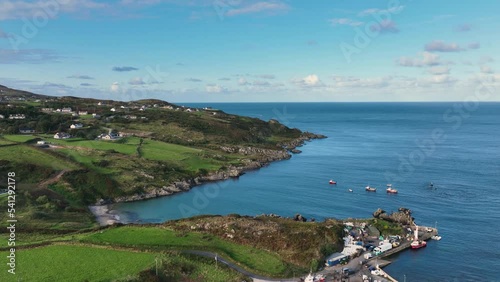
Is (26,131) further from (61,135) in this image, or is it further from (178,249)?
(178,249)

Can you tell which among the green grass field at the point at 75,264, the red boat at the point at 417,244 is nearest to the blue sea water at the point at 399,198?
the red boat at the point at 417,244

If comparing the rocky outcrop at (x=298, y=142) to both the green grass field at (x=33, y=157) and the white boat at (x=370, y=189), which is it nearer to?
the white boat at (x=370, y=189)

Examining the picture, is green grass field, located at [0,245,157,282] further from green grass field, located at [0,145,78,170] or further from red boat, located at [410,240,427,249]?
green grass field, located at [0,145,78,170]

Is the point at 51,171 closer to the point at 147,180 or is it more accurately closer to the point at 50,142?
the point at 147,180

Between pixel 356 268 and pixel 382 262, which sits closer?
pixel 356 268

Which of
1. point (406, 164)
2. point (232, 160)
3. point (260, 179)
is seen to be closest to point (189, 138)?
point (232, 160)

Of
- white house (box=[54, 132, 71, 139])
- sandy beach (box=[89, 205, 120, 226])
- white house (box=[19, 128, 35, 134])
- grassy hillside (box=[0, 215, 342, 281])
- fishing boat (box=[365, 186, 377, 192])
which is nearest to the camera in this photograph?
grassy hillside (box=[0, 215, 342, 281])

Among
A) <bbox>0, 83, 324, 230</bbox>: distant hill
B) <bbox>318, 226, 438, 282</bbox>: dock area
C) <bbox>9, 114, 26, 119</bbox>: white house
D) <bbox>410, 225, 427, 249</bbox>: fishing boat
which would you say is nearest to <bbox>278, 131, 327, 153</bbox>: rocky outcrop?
<bbox>0, 83, 324, 230</bbox>: distant hill
